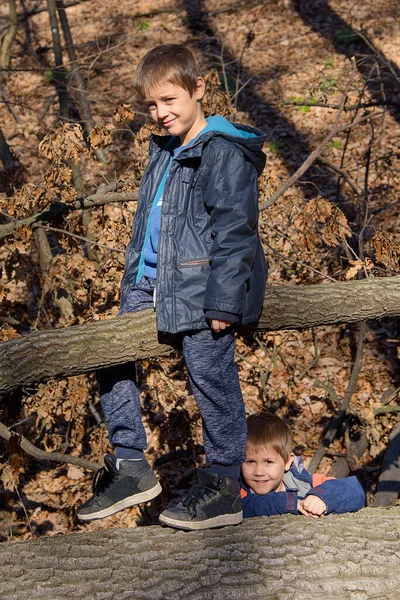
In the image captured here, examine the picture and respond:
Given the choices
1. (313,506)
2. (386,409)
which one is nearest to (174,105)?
(313,506)

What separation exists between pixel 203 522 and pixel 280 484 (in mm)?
853

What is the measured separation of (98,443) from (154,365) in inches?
33.3

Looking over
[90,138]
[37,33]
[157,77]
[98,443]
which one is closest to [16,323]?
[98,443]

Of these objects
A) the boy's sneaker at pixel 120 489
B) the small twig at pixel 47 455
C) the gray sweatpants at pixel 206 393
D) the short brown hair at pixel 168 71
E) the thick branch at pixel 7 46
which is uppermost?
the thick branch at pixel 7 46

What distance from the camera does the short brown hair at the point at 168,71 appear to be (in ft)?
10.1

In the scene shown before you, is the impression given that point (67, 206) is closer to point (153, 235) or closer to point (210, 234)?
point (153, 235)

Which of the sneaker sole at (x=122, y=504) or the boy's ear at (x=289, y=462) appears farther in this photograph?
the boy's ear at (x=289, y=462)

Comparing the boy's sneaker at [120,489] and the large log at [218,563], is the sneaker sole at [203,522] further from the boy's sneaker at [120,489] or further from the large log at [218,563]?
the boy's sneaker at [120,489]

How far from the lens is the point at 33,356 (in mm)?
3070

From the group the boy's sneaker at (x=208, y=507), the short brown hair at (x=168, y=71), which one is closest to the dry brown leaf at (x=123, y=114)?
the short brown hair at (x=168, y=71)

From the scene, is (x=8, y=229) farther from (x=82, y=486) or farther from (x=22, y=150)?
(x=22, y=150)

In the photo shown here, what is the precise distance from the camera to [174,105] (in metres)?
3.11

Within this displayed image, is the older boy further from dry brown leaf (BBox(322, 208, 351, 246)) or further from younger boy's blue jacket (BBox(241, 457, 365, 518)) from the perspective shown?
dry brown leaf (BBox(322, 208, 351, 246))

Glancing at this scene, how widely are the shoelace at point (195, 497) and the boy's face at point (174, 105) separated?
5.27 feet
